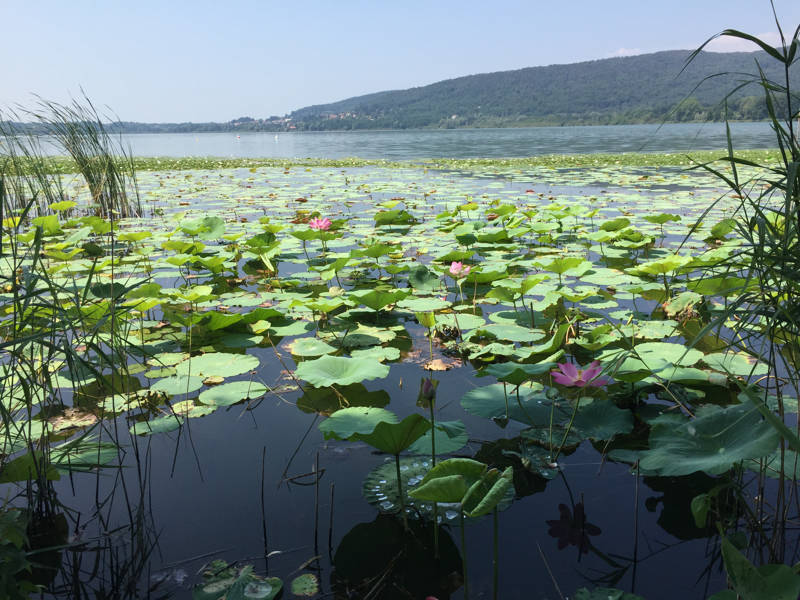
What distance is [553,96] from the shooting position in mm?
104438

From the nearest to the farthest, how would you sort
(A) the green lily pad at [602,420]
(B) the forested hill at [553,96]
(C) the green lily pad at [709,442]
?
1. (C) the green lily pad at [709,442]
2. (A) the green lily pad at [602,420]
3. (B) the forested hill at [553,96]

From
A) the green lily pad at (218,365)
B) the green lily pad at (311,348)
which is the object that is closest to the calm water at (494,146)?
the green lily pad at (311,348)

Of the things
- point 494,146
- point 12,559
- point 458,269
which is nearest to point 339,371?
point 12,559

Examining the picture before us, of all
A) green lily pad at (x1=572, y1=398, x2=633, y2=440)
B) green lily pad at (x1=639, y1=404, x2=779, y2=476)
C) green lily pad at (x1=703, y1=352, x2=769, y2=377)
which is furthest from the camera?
green lily pad at (x1=703, y1=352, x2=769, y2=377)

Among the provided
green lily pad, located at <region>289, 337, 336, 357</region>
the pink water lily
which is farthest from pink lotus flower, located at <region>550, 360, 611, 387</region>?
the pink water lily

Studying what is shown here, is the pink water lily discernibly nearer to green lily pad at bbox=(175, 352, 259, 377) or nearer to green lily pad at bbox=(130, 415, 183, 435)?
green lily pad at bbox=(175, 352, 259, 377)

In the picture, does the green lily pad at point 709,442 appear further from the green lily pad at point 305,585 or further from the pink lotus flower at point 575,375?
the green lily pad at point 305,585

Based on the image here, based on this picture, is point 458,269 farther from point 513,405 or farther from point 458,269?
point 513,405

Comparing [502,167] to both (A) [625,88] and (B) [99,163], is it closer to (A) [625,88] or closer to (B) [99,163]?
(B) [99,163]

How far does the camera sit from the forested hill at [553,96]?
289 ft

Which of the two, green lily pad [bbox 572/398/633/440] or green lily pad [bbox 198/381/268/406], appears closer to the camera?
green lily pad [bbox 572/398/633/440]

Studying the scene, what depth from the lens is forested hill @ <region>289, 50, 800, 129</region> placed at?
87938mm

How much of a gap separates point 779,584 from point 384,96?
161m

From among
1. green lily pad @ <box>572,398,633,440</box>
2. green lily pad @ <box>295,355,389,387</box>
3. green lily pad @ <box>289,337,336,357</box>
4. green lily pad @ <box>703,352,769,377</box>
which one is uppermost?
green lily pad @ <box>295,355,389,387</box>
